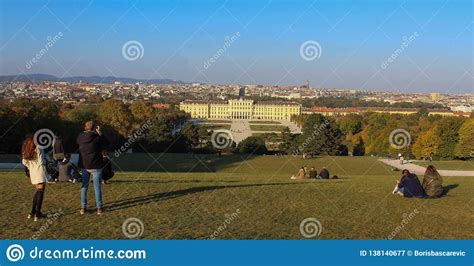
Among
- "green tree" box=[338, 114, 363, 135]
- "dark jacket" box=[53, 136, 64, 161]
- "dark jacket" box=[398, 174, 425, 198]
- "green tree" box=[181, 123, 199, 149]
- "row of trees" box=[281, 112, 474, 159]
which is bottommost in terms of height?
"dark jacket" box=[53, 136, 64, 161]

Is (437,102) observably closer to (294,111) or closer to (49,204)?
(294,111)

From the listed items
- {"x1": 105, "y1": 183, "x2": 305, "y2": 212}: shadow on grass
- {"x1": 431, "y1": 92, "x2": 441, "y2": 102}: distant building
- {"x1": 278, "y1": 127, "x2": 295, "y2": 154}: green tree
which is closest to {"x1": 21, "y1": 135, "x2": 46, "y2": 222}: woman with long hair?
{"x1": 105, "y1": 183, "x2": 305, "y2": 212}: shadow on grass

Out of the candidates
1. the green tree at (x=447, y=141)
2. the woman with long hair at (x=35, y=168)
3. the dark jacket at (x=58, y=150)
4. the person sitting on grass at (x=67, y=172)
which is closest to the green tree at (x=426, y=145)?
the green tree at (x=447, y=141)

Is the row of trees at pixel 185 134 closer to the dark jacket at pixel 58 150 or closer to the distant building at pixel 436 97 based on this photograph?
the dark jacket at pixel 58 150

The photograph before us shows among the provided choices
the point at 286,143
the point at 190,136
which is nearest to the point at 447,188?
the point at 190,136

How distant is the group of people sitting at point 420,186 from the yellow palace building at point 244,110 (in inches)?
3565

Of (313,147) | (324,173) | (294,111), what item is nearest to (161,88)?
(313,147)

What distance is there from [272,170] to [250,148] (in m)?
15.2

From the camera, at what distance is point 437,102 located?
355ft

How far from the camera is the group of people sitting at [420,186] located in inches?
518

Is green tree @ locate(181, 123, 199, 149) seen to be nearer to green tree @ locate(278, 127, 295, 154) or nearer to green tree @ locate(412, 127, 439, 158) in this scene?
green tree @ locate(278, 127, 295, 154)

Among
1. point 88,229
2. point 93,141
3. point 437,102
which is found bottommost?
point 88,229

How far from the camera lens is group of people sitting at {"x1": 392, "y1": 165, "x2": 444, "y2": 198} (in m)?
13.2

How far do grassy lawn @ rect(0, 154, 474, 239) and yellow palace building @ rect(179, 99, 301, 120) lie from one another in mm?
90180
